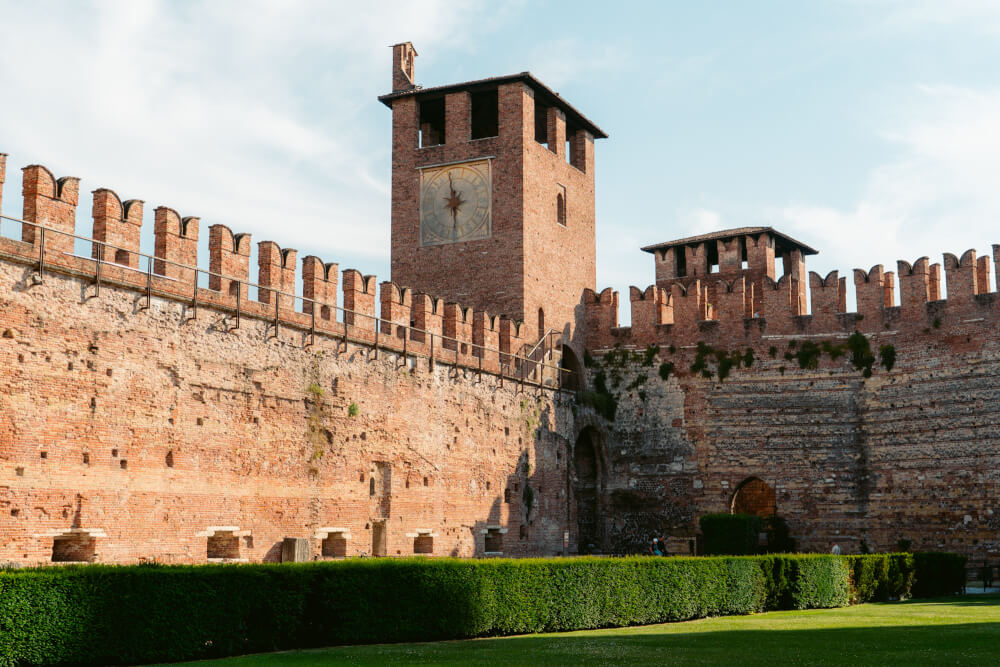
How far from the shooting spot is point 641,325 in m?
29.2

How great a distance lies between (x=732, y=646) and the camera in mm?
12141

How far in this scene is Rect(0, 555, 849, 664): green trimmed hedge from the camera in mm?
10805

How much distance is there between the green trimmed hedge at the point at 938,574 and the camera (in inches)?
853

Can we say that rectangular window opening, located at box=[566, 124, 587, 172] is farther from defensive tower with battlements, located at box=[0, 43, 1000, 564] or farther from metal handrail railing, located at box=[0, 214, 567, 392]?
metal handrail railing, located at box=[0, 214, 567, 392]

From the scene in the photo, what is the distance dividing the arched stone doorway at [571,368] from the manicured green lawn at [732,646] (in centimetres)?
1311

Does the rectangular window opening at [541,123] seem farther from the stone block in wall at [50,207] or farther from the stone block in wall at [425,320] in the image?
the stone block in wall at [50,207]

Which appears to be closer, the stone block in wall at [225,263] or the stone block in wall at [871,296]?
the stone block in wall at [225,263]

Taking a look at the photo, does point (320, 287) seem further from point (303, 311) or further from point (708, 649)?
point (708, 649)

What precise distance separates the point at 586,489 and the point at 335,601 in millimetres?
16316

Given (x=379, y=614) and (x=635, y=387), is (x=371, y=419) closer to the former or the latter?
(x=379, y=614)

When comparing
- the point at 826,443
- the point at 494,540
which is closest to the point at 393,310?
the point at 494,540

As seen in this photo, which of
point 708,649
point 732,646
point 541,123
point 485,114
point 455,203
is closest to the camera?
point 708,649

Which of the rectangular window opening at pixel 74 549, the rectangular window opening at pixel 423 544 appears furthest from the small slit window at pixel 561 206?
the rectangular window opening at pixel 74 549

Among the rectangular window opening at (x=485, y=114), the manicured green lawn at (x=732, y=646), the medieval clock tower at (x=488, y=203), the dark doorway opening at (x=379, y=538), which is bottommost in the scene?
the manicured green lawn at (x=732, y=646)
